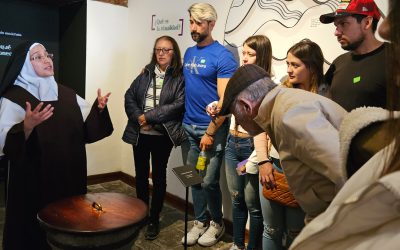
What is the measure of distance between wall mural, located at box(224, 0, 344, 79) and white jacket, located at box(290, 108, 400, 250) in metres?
1.99

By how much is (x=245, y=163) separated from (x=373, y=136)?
1.77 meters

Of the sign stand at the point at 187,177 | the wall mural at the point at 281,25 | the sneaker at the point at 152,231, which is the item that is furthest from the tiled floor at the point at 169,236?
the wall mural at the point at 281,25

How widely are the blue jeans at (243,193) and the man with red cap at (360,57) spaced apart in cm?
79

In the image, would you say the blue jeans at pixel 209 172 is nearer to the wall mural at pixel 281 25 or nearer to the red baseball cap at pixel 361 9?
the wall mural at pixel 281 25

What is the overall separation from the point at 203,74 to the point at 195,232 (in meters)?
1.36

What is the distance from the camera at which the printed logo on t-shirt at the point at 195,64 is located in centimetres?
281

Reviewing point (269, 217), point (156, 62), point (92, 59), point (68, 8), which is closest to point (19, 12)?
point (68, 8)

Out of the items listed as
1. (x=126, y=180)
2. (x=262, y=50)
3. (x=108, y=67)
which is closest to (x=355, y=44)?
(x=262, y=50)

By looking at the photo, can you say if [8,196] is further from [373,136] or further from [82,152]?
[373,136]

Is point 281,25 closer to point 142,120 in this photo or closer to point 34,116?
point 142,120

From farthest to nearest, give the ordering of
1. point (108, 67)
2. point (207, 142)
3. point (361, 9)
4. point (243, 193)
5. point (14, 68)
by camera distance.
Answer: point (108, 67) < point (207, 142) < point (243, 193) < point (14, 68) < point (361, 9)

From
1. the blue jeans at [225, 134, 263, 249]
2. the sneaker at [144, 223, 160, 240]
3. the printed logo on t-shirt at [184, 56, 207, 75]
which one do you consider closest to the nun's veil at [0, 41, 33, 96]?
the printed logo on t-shirt at [184, 56, 207, 75]

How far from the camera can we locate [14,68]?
2168 mm

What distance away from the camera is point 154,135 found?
307cm
